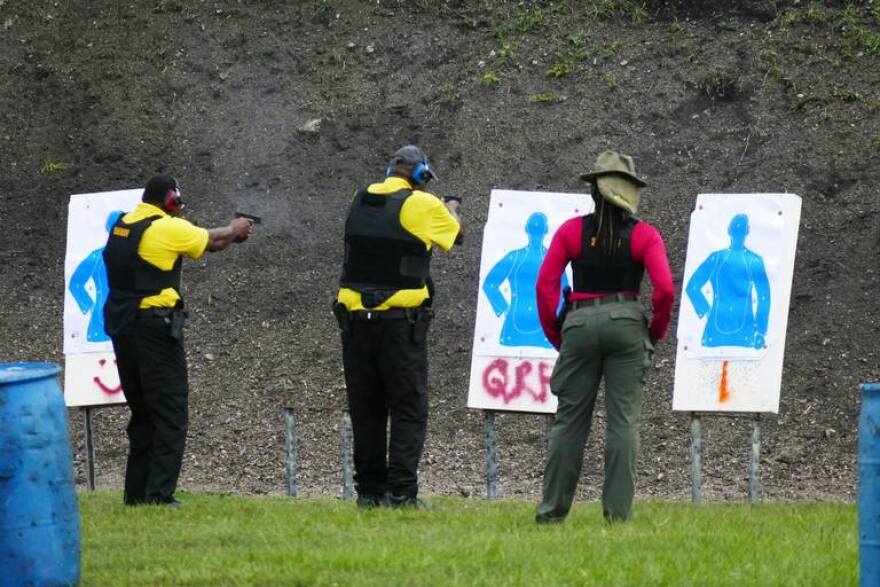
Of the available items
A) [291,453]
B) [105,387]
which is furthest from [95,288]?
[291,453]

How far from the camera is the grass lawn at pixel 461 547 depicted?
7051mm

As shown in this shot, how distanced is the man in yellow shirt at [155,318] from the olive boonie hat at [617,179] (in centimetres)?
290

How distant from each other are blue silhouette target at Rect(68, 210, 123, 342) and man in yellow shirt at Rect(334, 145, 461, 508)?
4.63 metres

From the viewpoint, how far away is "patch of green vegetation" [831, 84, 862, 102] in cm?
1908

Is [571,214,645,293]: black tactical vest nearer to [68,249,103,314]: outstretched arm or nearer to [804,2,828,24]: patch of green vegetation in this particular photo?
[68,249,103,314]: outstretched arm

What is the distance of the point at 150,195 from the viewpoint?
10500 millimetres

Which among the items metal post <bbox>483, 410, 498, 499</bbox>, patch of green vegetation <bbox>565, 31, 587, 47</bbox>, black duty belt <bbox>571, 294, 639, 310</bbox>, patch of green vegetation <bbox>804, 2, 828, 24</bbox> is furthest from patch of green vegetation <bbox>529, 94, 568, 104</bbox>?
black duty belt <bbox>571, 294, 639, 310</bbox>

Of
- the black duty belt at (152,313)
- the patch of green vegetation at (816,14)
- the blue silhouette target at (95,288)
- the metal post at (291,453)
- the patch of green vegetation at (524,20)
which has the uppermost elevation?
the patch of green vegetation at (816,14)

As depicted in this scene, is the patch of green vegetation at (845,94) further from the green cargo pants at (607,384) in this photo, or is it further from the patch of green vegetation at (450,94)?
the green cargo pants at (607,384)

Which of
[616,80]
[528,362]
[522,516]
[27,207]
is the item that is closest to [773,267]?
[528,362]

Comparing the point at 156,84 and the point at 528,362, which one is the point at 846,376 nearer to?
the point at 528,362

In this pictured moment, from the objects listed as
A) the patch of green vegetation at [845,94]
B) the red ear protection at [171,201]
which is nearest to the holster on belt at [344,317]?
the red ear protection at [171,201]

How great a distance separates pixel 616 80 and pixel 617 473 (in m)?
11.7

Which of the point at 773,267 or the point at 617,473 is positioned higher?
the point at 773,267
